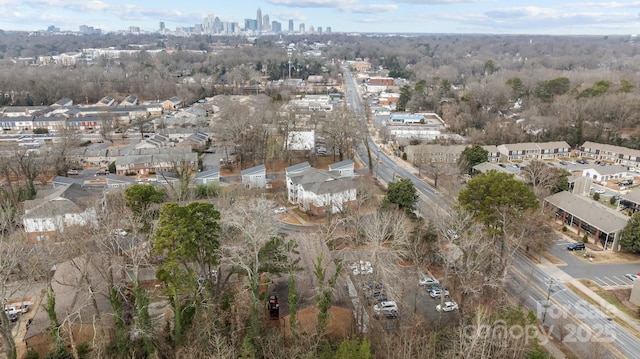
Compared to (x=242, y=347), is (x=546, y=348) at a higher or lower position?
lower

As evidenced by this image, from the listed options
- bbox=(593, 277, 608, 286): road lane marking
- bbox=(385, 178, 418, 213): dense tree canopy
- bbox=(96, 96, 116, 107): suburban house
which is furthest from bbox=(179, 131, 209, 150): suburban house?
bbox=(593, 277, 608, 286): road lane marking

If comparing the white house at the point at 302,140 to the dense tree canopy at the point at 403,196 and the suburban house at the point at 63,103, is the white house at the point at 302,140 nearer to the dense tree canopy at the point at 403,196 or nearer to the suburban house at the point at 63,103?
the dense tree canopy at the point at 403,196

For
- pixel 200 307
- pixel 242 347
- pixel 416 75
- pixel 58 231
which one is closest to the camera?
pixel 242 347

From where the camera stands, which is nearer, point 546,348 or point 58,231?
point 546,348

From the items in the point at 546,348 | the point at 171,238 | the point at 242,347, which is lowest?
the point at 546,348

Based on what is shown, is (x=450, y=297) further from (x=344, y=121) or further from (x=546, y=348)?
(x=344, y=121)

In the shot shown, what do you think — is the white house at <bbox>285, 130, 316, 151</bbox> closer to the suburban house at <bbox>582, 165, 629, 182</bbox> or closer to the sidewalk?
the sidewalk

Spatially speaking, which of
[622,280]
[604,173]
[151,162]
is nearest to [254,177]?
[151,162]

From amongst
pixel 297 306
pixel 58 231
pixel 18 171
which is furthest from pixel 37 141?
pixel 297 306
